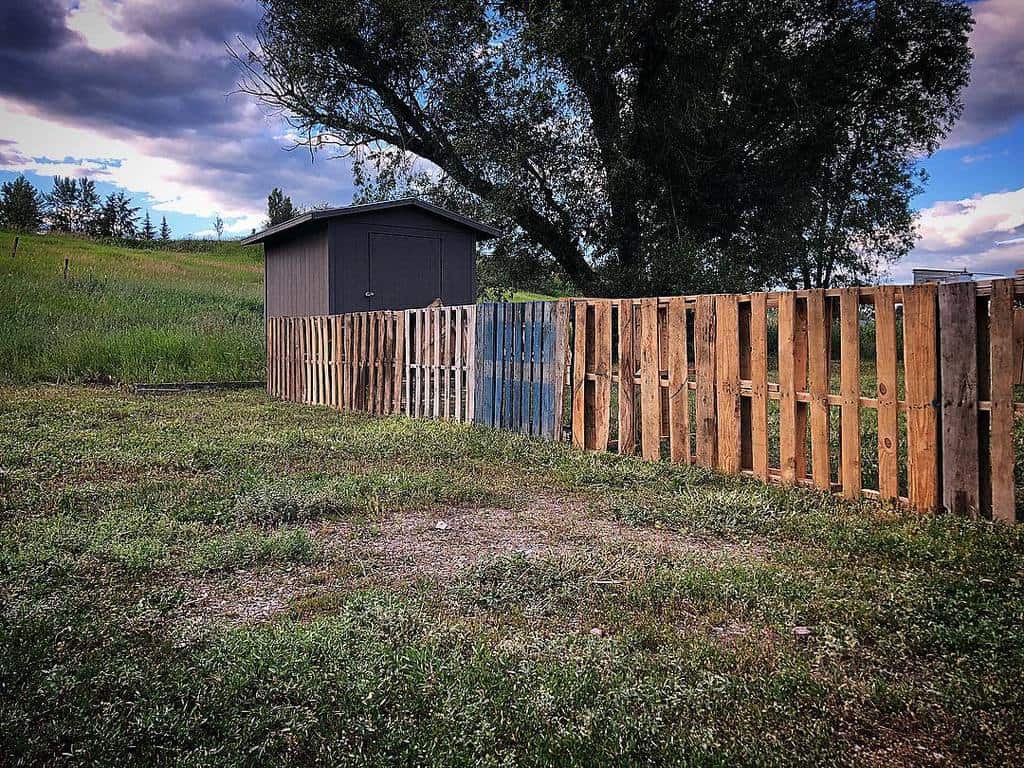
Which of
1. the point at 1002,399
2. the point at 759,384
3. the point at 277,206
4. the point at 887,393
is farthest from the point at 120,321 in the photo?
the point at 277,206

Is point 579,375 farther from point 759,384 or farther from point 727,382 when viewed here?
point 759,384

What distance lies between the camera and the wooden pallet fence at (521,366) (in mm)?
7641

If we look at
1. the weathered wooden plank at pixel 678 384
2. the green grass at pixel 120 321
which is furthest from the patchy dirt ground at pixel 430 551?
the green grass at pixel 120 321

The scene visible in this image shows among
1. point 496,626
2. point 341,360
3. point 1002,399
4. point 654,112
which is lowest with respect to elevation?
point 496,626

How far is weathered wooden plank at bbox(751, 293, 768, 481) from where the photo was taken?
5.82 m

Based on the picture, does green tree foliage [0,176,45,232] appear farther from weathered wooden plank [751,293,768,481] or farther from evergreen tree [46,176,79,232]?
weathered wooden plank [751,293,768,481]

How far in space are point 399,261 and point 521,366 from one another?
8572mm

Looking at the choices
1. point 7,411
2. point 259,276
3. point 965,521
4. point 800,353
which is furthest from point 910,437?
point 259,276

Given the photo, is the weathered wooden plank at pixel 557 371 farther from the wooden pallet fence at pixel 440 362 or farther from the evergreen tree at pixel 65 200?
the evergreen tree at pixel 65 200

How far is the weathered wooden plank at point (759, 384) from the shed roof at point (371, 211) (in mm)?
10481

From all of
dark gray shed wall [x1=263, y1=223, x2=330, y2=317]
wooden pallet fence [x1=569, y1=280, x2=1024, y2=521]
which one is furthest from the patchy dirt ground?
dark gray shed wall [x1=263, y1=223, x2=330, y2=317]

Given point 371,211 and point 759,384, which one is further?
point 371,211

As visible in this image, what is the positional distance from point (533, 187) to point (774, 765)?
1859cm

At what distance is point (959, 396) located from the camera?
15.5ft
